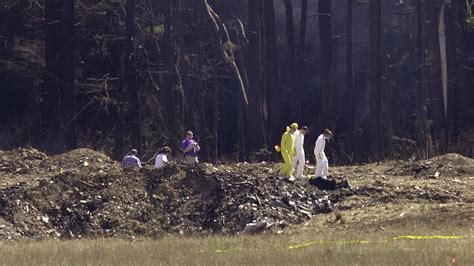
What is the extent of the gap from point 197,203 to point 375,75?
19.0 m

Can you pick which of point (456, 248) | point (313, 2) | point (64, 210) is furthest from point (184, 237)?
point (313, 2)

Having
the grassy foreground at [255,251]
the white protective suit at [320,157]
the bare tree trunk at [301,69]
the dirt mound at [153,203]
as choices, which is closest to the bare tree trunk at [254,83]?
the bare tree trunk at [301,69]

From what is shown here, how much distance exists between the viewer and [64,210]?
27516 mm

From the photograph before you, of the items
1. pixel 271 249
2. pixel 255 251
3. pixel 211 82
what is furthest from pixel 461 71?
pixel 255 251

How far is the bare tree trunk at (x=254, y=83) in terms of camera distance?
48.3 meters

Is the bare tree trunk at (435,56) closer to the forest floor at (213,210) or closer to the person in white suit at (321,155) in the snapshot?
the person in white suit at (321,155)

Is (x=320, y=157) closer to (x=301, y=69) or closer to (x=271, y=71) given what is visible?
(x=271, y=71)

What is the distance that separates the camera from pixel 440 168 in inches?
1286

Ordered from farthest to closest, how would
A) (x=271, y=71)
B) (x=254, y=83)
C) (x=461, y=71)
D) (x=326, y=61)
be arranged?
(x=271, y=71)
(x=326, y=61)
(x=461, y=71)
(x=254, y=83)

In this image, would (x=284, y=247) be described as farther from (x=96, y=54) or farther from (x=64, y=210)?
(x=96, y=54)

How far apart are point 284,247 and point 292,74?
44396 millimetres

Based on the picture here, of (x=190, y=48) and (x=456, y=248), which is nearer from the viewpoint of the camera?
(x=456, y=248)

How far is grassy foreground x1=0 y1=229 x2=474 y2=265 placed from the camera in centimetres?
1888

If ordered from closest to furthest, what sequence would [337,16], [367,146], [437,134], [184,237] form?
1. [184,237]
2. [437,134]
3. [367,146]
4. [337,16]
